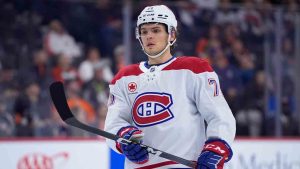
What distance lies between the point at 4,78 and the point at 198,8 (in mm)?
1963

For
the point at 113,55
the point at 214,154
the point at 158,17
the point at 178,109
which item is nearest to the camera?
the point at 214,154

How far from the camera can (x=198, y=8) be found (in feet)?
21.4

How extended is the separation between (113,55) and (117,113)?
3448mm

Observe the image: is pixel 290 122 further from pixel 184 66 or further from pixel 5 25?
pixel 184 66

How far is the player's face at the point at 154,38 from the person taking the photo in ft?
9.04

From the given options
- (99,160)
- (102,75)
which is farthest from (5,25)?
(99,160)

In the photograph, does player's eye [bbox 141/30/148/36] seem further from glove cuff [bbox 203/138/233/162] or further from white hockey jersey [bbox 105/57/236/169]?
glove cuff [bbox 203/138/233/162]

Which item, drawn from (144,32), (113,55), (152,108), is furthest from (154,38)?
(113,55)

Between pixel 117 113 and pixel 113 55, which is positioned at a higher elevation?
pixel 117 113

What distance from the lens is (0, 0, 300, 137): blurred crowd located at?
18.5ft

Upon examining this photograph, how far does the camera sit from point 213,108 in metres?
2.62

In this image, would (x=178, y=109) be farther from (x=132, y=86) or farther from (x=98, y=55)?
(x=98, y=55)

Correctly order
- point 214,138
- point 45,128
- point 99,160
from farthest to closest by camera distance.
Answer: point 45,128
point 99,160
point 214,138

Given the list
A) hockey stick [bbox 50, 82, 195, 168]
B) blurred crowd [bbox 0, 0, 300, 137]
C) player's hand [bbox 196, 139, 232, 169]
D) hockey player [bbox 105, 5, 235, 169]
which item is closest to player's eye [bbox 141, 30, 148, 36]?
hockey player [bbox 105, 5, 235, 169]
